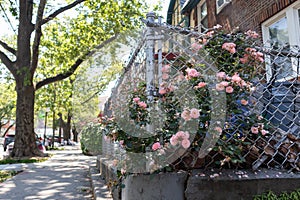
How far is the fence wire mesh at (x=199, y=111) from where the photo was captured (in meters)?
1.68

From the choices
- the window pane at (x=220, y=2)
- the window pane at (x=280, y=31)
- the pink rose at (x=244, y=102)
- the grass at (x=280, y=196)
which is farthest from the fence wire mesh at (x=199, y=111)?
the window pane at (x=220, y=2)

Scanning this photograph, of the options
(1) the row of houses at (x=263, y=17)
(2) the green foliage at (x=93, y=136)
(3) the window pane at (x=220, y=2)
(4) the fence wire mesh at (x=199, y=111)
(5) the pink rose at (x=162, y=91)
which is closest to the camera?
(4) the fence wire mesh at (x=199, y=111)

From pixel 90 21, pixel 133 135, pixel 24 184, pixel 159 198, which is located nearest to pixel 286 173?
pixel 159 198

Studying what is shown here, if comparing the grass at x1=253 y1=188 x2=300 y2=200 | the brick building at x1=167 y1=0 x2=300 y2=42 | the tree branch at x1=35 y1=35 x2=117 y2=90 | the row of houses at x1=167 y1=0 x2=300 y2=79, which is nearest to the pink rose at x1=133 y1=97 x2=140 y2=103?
the grass at x1=253 y1=188 x2=300 y2=200

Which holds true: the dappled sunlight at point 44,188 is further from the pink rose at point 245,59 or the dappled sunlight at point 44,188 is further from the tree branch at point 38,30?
the tree branch at point 38,30

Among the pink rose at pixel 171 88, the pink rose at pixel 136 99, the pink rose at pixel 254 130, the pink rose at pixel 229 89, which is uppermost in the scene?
the pink rose at pixel 171 88

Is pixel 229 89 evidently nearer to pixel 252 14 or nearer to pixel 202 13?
pixel 252 14

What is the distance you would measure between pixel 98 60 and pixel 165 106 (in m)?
13.5

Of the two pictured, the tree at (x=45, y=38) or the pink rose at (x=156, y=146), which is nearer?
the pink rose at (x=156, y=146)

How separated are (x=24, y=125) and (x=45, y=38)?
5.38m

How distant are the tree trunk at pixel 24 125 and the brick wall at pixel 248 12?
7.15 meters

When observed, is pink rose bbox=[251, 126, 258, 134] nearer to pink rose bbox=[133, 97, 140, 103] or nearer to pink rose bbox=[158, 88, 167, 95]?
pink rose bbox=[158, 88, 167, 95]

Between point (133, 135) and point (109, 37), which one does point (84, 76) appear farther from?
point (133, 135)

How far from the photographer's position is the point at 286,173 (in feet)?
5.68
